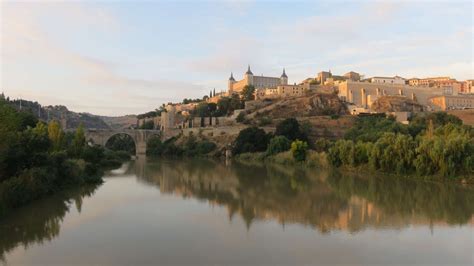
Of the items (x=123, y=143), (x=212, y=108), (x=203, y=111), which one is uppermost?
(x=212, y=108)

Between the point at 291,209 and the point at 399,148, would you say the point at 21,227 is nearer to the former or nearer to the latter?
the point at 291,209

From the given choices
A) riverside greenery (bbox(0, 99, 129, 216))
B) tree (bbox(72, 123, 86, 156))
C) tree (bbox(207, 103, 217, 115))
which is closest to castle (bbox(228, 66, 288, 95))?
tree (bbox(207, 103, 217, 115))

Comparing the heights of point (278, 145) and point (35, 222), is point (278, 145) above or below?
above

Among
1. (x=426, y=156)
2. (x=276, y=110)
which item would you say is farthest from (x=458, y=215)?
(x=276, y=110)

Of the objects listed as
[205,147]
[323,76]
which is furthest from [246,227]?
[323,76]

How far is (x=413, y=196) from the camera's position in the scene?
21.5 meters

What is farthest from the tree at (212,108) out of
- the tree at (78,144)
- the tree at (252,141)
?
the tree at (78,144)

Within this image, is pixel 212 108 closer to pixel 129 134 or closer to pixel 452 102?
pixel 129 134

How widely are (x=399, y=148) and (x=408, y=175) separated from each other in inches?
79.5

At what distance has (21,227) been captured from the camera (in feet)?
45.0

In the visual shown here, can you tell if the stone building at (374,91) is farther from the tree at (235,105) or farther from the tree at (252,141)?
the tree at (252,141)

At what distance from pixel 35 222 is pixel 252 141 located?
41.8 m

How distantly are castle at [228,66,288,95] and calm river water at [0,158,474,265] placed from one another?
8017cm

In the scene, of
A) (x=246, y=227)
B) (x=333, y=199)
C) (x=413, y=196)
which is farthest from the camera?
(x=413, y=196)
